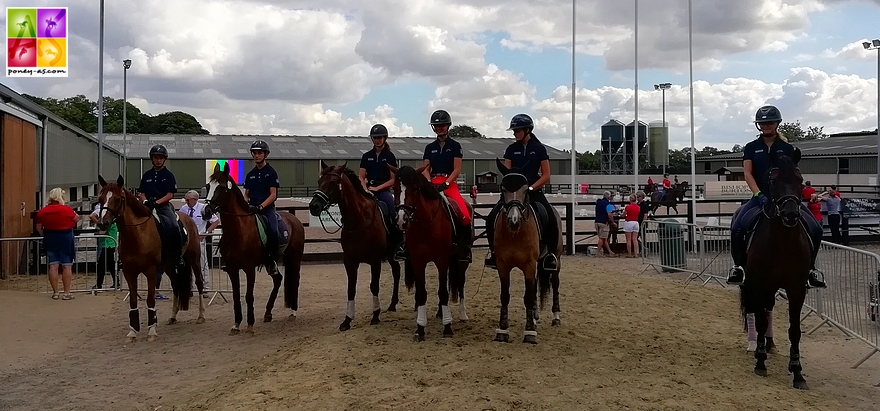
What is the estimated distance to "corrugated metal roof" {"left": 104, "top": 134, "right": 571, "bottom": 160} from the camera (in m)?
61.7

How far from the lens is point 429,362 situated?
257 inches

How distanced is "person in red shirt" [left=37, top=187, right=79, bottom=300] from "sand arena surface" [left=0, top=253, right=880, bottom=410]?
785mm

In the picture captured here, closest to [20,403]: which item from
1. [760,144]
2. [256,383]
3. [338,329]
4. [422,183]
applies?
[256,383]

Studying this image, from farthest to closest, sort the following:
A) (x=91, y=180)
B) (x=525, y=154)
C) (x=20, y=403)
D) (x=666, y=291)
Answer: (x=91, y=180)
(x=666, y=291)
(x=525, y=154)
(x=20, y=403)

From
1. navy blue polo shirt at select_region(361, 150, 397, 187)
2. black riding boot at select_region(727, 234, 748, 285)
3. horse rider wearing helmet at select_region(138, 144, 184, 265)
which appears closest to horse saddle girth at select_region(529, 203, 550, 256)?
black riding boot at select_region(727, 234, 748, 285)

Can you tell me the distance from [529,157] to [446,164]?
1069 millimetres

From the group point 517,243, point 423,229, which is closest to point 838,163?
point 517,243

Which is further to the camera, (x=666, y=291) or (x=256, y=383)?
(x=666, y=291)

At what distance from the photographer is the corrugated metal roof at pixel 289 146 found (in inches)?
2430

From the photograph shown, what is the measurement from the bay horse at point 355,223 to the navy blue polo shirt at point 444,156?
0.99 m

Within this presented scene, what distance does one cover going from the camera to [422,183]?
7629 mm

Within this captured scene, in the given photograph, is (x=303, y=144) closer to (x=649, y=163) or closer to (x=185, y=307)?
(x=649, y=163)

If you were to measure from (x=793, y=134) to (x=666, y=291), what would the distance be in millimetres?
106998

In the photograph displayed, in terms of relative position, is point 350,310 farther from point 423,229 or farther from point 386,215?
point 423,229
